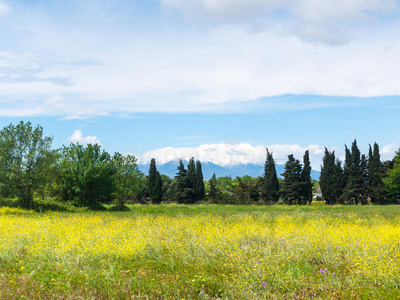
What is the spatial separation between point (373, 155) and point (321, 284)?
7436 centimetres

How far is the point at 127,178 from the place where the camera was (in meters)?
55.8

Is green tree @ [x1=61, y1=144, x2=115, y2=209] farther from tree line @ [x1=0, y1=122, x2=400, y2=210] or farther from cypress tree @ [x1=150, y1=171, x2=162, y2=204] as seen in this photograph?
cypress tree @ [x1=150, y1=171, x2=162, y2=204]

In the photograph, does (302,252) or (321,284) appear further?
(302,252)

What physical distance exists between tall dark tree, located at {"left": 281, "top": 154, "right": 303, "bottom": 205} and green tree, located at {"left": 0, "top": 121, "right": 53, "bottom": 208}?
49.8m

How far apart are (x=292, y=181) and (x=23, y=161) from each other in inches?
2129

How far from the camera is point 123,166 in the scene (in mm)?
56844

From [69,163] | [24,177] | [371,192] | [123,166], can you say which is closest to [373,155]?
[371,192]

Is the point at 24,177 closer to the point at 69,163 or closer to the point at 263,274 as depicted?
the point at 69,163

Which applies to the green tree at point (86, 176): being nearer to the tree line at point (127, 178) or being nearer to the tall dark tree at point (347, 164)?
the tree line at point (127, 178)

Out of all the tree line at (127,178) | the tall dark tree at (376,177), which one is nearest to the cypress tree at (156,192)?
the tree line at (127,178)

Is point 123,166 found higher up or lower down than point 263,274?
higher up

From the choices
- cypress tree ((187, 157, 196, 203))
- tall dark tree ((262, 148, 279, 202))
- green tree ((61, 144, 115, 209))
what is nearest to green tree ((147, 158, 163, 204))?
cypress tree ((187, 157, 196, 203))

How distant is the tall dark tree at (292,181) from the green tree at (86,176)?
4102 centimetres

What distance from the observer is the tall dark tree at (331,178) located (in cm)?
7212
